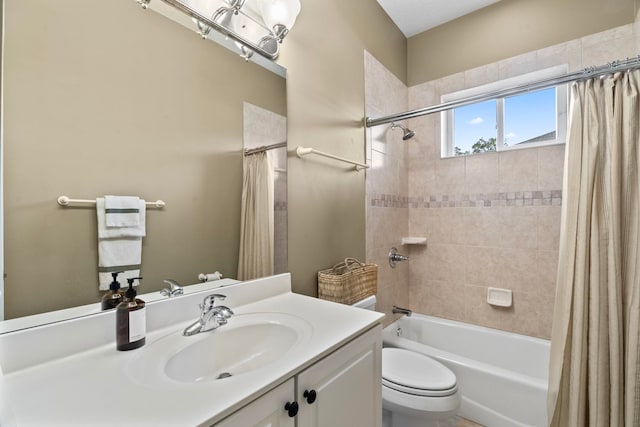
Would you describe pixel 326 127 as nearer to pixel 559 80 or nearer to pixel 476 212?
pixel 559 80

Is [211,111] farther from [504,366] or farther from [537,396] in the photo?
[504,366]

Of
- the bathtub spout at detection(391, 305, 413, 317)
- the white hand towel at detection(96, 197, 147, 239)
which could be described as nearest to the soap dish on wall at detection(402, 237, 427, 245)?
the bathtub spout at detection(391, 305, 413, 317)

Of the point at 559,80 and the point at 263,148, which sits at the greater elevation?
the point at 559,80

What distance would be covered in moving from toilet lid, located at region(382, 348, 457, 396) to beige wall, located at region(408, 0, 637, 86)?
214 cm

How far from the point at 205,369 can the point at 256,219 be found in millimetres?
588

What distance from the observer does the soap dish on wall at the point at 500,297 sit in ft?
6.85

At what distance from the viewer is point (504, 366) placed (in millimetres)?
1996

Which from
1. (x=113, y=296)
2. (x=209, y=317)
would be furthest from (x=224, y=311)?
(x=113, y=296)

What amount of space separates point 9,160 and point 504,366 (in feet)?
8.69

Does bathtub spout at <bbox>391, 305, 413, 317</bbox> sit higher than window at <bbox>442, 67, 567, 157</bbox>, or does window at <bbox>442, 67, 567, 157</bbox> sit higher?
window at <bbox>442, 67, 567, 157</bbox>

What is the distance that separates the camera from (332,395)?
83 cm

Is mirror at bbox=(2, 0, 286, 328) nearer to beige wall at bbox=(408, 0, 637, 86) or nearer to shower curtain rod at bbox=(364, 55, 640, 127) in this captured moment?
shower curtain rod at bbox=(364, 55, 640, 127)

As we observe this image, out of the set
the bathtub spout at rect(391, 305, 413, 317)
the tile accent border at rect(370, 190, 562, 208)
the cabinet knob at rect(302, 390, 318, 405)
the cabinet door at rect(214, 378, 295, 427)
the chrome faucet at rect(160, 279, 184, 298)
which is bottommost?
the bathtub spout at rect(391, 305, 413, 317)

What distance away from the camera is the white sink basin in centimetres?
74
